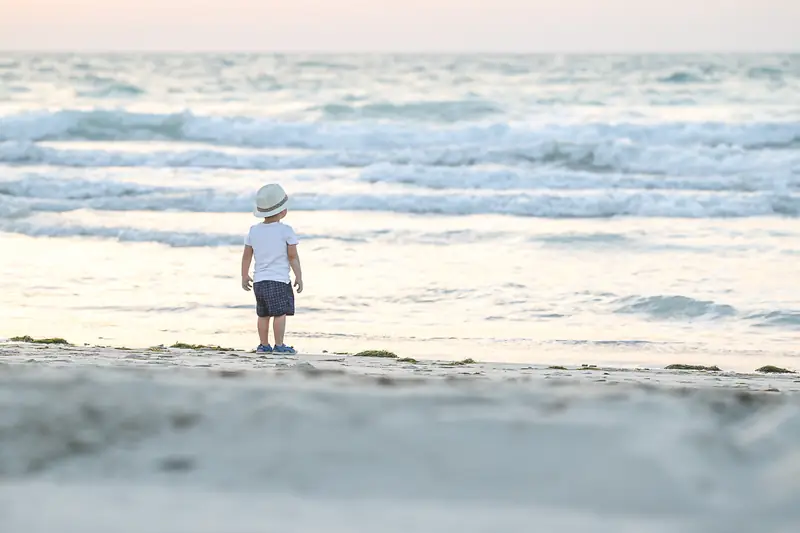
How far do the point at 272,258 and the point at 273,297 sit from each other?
0.24 meters

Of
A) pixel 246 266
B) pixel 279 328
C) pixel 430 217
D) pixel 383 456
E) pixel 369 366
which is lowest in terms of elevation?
pixel 383 456

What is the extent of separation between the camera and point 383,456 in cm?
308

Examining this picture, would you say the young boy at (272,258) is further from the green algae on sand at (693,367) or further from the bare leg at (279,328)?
the green algae on sand at (693,367)

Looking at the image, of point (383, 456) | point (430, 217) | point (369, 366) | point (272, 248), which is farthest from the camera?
point (430, 217)

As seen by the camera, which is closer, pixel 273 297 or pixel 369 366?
pixel 369 366

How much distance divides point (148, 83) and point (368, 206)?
2535 centimetres

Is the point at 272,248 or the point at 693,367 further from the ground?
the point at 272,248

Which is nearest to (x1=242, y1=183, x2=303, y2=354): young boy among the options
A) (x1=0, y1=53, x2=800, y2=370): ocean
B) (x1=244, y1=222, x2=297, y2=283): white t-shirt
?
(x1=244, y1=222, x2=297, y2=283): white t-shirt

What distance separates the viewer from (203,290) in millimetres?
9430

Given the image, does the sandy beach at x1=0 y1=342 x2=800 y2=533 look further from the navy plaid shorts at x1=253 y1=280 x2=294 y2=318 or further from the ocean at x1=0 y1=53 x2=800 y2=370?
the ocean at x1=0 y1=53 x2=800 y2=370

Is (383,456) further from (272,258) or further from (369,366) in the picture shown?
(272,258)

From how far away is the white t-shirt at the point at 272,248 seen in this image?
20.7 ft

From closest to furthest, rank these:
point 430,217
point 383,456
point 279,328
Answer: point 383,456 → point 279,328 → point 430,217

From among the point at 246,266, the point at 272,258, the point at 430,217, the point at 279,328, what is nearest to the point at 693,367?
the point at 279,328
